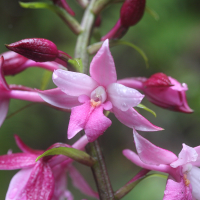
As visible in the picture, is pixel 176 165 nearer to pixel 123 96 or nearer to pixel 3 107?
pixel 123 96

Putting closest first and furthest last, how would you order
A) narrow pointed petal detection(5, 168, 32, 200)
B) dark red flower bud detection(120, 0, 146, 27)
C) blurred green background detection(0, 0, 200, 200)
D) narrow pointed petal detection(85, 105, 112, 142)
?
narrow pointed petal detection(85, 105, 112, 142) < narrow pointed petal detection(5, 168, 32, 200) < dark red flower bud detection(120, 0, 146, 27) < blurred green background detection(0, 0, 200, 200)

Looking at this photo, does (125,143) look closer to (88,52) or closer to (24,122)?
(24,122)

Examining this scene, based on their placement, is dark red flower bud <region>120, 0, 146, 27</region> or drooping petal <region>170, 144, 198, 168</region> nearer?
drooping petal <region>170, 144, 198, 168</region>

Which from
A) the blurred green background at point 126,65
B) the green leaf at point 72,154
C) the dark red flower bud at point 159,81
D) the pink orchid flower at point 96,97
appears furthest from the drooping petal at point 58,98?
the blurred green background at point 126,65

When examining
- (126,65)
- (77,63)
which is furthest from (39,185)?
(126,65)

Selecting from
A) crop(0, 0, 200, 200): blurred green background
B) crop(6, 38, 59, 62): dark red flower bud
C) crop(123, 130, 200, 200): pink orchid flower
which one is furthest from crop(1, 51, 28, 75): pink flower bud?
crop(0, 0, 200, 200): blurred green background

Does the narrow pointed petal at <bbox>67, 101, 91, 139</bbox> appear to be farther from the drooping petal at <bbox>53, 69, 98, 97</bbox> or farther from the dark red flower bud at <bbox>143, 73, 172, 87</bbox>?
the dark red flower bud at <bbox>143, 73, 172, 87</bbox>
